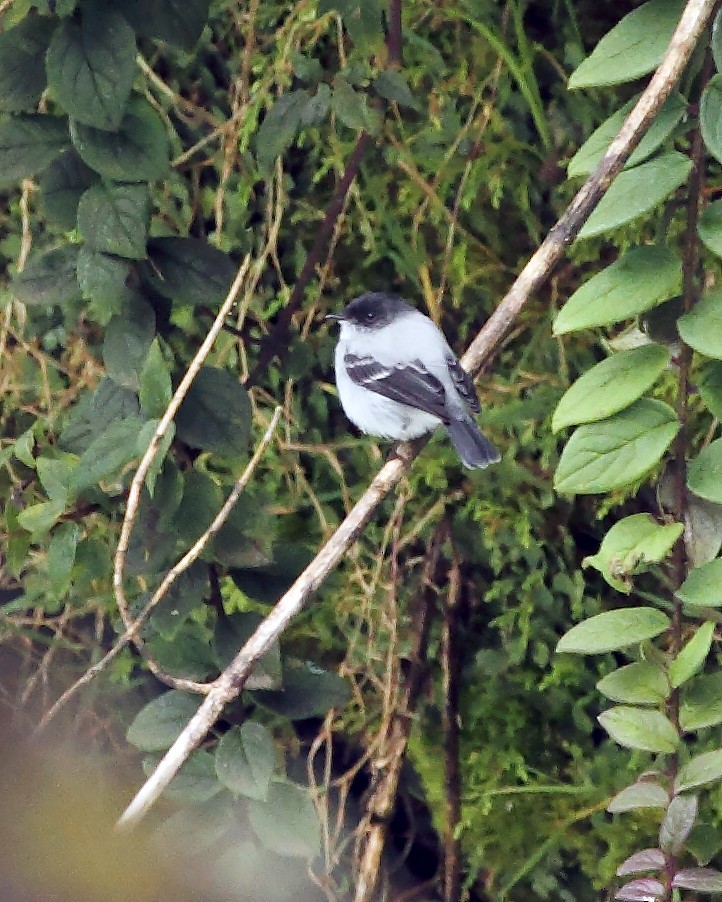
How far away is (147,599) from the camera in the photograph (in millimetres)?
1639

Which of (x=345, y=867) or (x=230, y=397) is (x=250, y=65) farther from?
(x=345, y=867)

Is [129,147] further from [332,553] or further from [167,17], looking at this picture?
[332,553]

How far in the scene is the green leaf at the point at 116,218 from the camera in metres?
1.57

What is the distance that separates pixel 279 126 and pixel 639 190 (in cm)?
78

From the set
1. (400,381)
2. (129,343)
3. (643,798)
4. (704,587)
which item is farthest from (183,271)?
(400,381)

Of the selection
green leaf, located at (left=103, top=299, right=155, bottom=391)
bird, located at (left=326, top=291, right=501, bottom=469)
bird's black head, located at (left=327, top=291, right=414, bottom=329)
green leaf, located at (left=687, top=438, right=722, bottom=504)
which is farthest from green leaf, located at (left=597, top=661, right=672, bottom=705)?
bird's black head, located at (left=327, top=291, right=414, bottom=329)

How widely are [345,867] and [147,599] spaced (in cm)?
125

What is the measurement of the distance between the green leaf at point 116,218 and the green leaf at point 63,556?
416 millimetres

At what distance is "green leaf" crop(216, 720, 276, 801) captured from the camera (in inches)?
60.8

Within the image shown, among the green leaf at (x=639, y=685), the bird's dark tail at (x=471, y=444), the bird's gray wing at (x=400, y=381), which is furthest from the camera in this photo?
the bird's gray wing at (x=400, y=381)

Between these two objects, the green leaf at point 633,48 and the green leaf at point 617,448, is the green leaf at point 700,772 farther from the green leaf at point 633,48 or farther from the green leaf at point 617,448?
the green leaf at point 633,48

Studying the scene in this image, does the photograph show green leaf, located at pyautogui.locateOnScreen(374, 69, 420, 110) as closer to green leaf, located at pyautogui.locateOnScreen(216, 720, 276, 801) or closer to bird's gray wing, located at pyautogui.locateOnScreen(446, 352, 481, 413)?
bird's gray wing, located at pyautogui.locateOnScreen(446, 352, 481, 413)

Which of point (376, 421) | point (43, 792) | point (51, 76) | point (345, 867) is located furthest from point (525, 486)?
point (51, 76)

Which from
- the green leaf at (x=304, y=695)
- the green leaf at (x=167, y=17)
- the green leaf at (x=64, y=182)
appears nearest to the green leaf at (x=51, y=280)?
the green leaf at (x=64, y=182)
